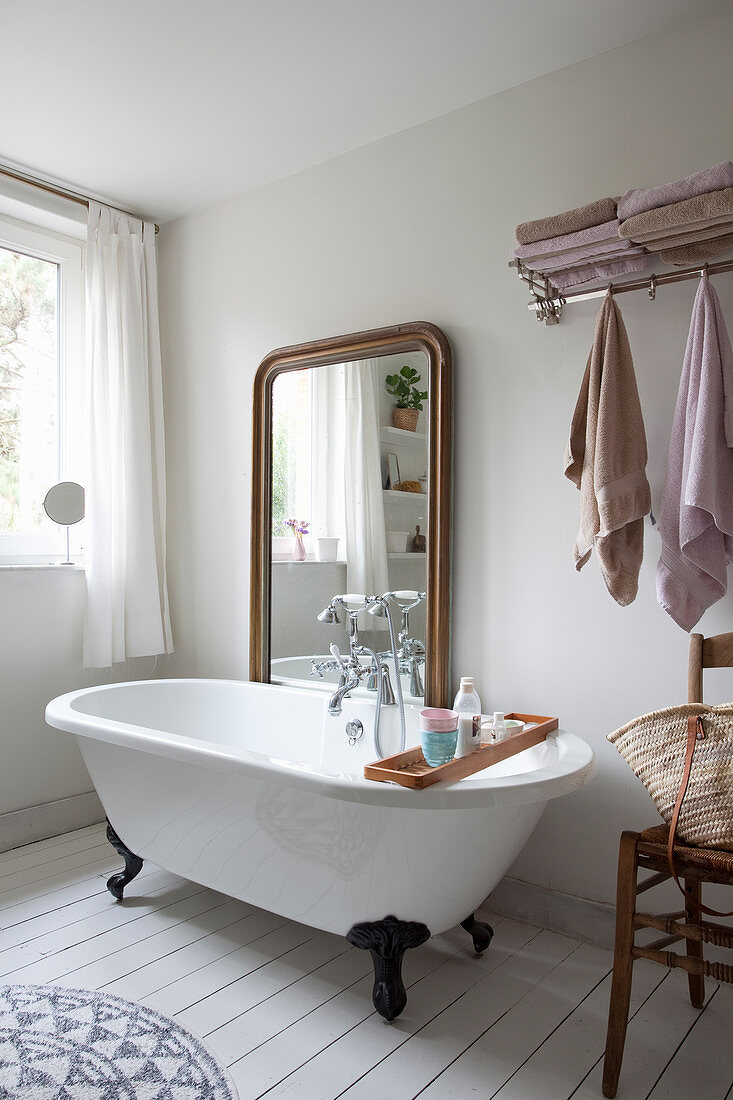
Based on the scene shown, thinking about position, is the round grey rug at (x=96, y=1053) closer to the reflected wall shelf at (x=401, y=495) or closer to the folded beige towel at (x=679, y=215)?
the reflected wall shelf at (x=401, y=495)

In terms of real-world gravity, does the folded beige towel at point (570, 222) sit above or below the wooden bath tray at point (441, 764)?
above

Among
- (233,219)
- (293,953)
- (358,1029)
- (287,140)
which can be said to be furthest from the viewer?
(233,219)

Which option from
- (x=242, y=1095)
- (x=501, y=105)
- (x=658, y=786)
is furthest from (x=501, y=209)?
(x=242, y=1095)

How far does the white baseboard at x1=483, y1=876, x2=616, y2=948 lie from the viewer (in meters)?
2.20

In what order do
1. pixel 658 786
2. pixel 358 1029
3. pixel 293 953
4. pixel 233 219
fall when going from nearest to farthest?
pixel 658 786, pixel 358 1029, pixel 293 953, pixel 233 219

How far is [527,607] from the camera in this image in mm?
2365

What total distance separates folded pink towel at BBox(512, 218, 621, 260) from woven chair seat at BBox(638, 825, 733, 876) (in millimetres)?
1351

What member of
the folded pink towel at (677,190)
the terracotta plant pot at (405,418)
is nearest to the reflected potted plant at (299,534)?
the terracotta plant pot at (405,418)

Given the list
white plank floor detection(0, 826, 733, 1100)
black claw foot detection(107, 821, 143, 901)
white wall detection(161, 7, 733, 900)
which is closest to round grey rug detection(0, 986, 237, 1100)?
white plank floor detection(0, 826, 733, 1100)

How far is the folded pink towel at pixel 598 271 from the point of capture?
201 cm

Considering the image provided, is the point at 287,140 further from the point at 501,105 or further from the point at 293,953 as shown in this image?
the point at 293,953

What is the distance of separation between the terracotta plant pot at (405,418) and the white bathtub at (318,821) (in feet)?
2.97

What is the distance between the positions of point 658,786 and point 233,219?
2.65 m

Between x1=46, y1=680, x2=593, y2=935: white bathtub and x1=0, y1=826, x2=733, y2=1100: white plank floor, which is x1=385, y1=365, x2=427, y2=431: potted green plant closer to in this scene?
x1=46, y1=680, x2=593, y2=935: white bathtub
